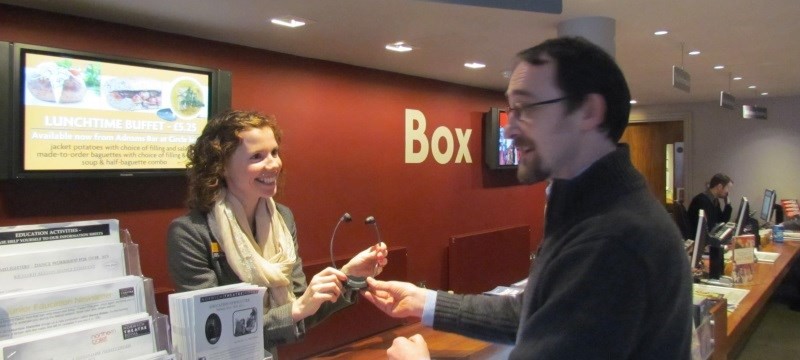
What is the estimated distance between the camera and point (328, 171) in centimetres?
492

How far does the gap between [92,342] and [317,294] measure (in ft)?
2.27

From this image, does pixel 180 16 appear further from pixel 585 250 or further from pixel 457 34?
pixel 585 250

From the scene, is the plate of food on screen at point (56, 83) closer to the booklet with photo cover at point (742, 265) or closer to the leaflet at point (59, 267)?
the leaflet at point (59, 267)

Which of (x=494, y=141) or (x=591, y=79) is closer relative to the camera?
(x=591, y=79)

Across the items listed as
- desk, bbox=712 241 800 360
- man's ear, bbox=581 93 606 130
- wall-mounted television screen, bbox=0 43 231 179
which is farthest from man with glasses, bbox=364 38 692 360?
wall-mounted television screen, bbox=0 43 231 179

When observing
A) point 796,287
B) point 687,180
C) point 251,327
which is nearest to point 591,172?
point 251,327

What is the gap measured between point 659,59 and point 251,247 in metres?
4.36

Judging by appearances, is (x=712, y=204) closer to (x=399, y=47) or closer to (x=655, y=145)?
(x=655, y=145)

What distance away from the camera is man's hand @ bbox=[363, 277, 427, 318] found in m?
1.69

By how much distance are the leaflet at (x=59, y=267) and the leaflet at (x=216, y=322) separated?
163 millimetres

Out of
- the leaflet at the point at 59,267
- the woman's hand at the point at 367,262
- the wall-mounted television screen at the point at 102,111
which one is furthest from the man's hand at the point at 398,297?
the wall-mounted television screen at the point at 102,111

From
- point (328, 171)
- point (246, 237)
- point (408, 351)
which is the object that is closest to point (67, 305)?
point (408, 351)

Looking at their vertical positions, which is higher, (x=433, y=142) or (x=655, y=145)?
(x=655, y=145)

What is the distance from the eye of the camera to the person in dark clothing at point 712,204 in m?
6.81
